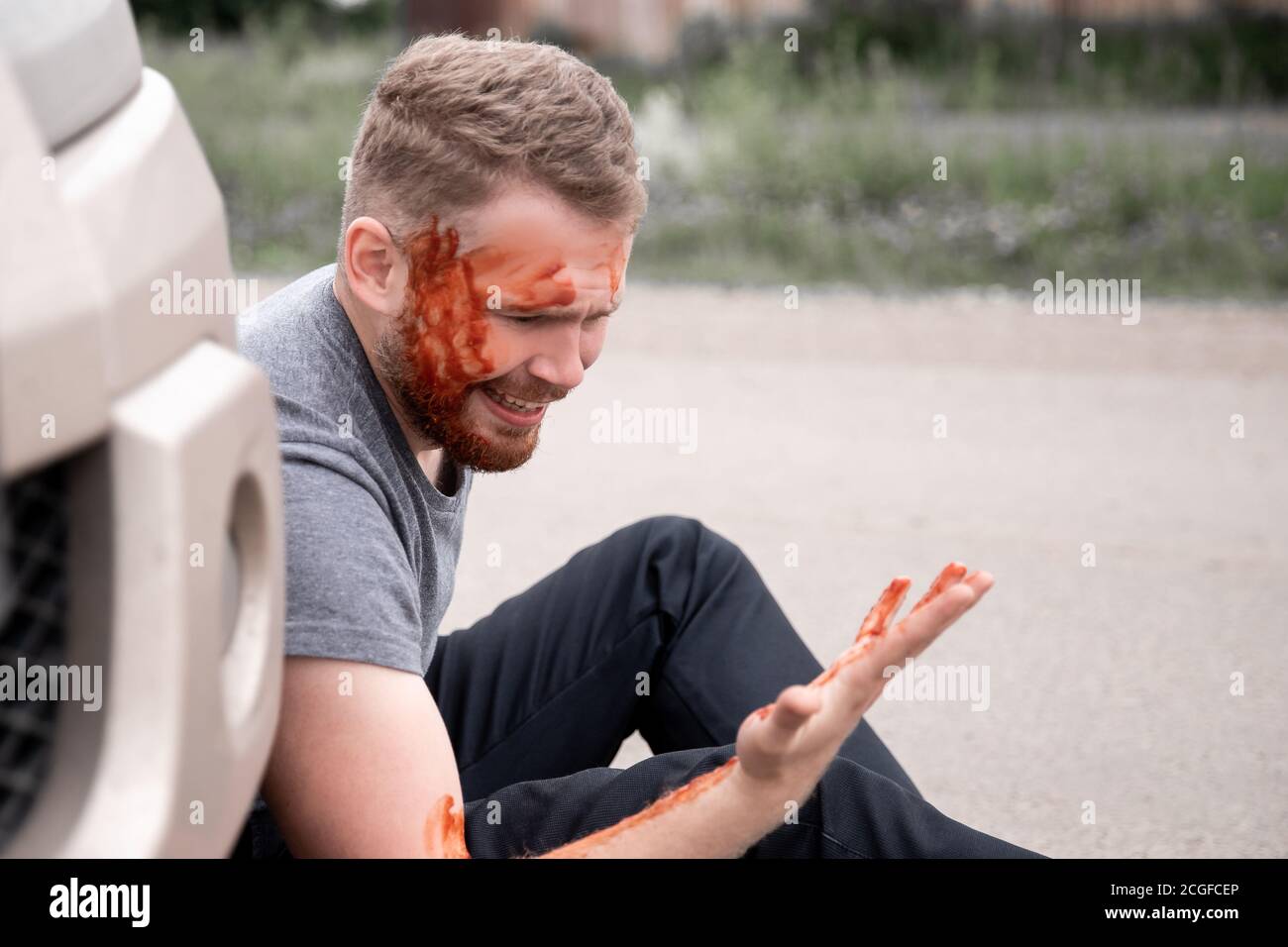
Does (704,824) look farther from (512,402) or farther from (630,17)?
(630,17)

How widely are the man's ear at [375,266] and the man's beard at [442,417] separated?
0.13 feet

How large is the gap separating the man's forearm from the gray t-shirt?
0.98 feet

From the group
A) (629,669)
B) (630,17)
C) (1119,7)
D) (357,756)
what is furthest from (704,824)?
(630,17)

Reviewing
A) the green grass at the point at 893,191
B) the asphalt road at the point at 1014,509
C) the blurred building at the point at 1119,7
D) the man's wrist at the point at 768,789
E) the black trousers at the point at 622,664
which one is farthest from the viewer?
the blurred building at the point at 1119,7

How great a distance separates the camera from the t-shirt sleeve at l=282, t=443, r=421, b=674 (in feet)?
5.92

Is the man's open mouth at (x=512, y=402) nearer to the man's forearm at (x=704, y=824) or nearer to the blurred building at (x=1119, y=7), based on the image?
the man's forearm at (x=704, y=824)

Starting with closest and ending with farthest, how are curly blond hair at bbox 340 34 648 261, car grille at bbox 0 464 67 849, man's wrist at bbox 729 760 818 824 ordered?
car grille at bbox 0 464 67 849
man's wrist at bbox 729 760 818 824
curly blond hair at bbox 340 34 648 261

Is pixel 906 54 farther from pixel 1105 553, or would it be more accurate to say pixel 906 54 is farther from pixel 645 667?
pixel 645 667

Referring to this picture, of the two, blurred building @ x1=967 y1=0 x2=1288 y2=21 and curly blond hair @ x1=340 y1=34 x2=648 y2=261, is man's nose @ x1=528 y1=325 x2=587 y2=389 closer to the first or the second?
curly blond hair @ x1=340 y1=34 x2=648 y2=261

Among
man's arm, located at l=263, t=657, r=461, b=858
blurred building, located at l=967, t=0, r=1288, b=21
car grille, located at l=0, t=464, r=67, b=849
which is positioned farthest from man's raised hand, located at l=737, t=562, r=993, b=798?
blurred building, located at l=967, t=0, r=1288, b=21

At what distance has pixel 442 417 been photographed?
2.13 metres

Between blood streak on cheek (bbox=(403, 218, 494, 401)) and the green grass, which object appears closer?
blood streak on cheek (bbox=(403, 218, 494, 401))

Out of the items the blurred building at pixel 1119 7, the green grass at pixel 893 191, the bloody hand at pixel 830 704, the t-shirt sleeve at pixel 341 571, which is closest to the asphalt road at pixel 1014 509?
the green grass at pixel 893 191

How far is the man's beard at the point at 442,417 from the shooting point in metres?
2.10
